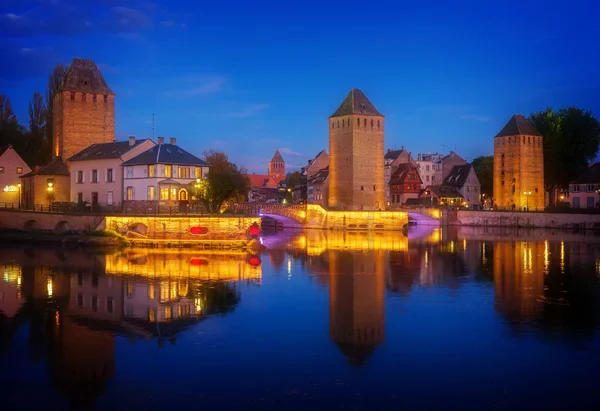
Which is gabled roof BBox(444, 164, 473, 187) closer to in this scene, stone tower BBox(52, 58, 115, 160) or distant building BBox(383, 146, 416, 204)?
distant building BBox(383, 146, 416, 204)

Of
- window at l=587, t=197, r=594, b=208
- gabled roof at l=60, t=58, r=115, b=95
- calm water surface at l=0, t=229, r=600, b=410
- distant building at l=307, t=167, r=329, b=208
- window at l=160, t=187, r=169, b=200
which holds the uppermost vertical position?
gabled roof at l=60, t=58, r=115, b=95

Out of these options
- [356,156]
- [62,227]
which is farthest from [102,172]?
[356,156]

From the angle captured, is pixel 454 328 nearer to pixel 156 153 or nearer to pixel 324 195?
pixel 156 153

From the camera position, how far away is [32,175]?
129ft

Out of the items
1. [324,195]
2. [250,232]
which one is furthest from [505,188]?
[250,232]

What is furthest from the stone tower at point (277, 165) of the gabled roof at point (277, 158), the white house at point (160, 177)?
the white house at point (160, 177)

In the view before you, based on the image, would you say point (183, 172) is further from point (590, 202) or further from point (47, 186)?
point (590, 202)

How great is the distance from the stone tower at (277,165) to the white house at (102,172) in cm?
8924

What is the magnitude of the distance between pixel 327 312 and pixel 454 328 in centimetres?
331

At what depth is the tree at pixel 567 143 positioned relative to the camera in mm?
55281

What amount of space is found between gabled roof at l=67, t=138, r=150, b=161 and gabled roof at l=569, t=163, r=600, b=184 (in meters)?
39.9

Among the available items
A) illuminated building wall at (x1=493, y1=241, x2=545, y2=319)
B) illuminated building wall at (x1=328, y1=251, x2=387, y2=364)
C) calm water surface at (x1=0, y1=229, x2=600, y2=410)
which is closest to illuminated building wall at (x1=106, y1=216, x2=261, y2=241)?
calm water surface at (x1=0, y1=229, x2=600, y2=410)

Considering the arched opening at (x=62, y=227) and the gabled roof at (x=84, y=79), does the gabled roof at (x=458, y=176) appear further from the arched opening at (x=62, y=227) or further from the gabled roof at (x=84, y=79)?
the arched opening at (x=62, y=227)

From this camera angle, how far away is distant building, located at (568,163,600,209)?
51719 mm
